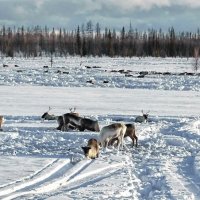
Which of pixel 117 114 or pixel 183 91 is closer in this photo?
pixel 117 114

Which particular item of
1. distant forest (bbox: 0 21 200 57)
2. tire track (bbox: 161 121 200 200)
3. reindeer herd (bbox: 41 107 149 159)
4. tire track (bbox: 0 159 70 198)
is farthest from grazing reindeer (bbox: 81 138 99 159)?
distant forest (bbox: 0 21 200 57)

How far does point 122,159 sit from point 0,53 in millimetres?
99979

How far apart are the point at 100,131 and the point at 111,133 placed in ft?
3.18

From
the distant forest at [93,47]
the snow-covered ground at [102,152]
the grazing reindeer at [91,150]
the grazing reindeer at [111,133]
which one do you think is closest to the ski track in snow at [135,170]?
the snow-covered ground at [102,152]

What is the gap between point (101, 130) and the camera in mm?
17250

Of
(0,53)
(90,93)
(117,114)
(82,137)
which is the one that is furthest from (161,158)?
(0,53)

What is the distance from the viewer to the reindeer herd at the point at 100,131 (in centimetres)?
1541

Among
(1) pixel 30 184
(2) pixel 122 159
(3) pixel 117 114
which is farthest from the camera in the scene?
(3) pixel 117 114

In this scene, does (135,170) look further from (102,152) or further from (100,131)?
(100,131)

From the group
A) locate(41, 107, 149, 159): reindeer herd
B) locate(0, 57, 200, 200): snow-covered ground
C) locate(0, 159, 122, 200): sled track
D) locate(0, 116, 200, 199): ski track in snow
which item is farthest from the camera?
locate(41, 107, 149, 159): reindeer herd

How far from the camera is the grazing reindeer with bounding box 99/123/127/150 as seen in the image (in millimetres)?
16969

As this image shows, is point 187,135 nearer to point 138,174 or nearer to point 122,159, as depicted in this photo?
point 122,159

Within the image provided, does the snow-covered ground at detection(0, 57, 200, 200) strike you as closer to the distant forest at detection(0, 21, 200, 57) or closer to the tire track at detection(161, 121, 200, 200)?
the tire track at detection(161, 121, 200, 200)

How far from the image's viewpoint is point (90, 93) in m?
36.9
